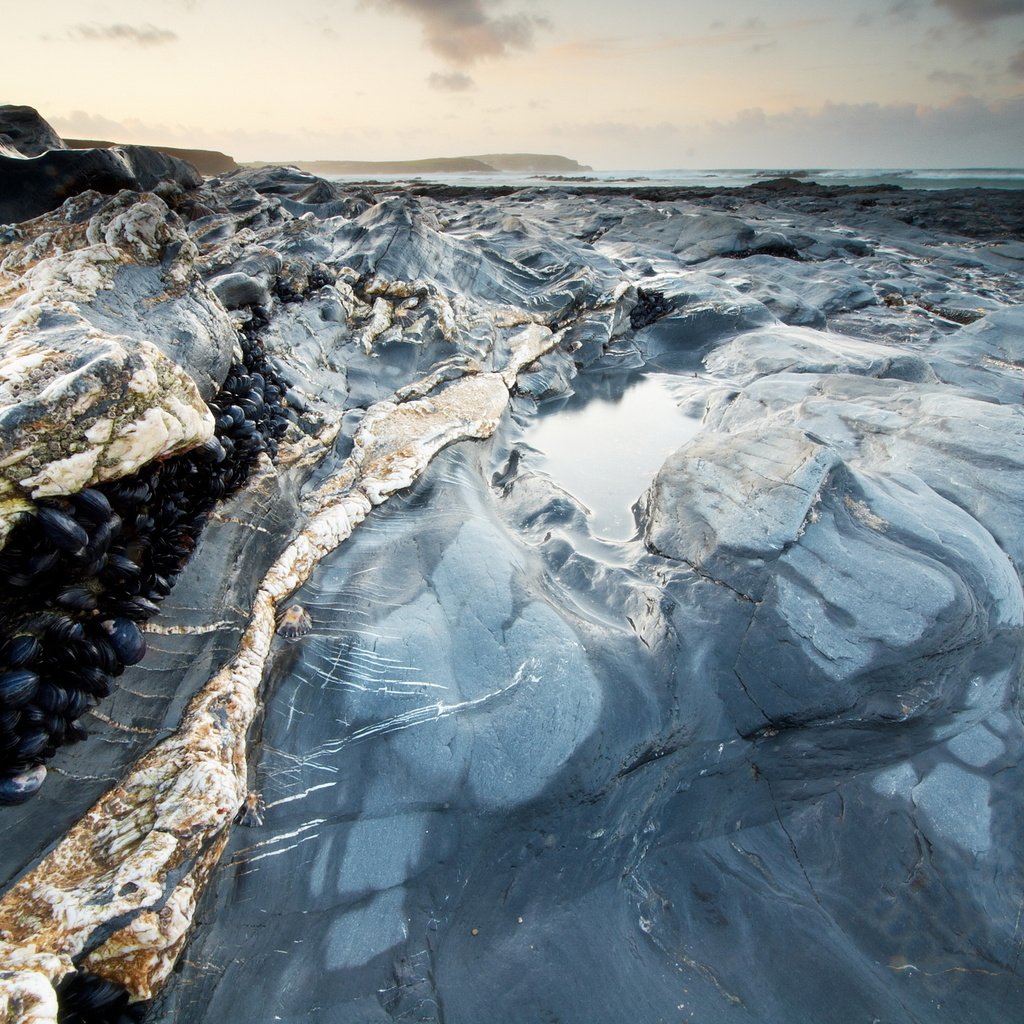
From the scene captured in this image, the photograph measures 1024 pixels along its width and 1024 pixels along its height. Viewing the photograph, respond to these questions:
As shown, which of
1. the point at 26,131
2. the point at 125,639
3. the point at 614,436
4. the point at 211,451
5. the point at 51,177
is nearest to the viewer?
the point at 125,639

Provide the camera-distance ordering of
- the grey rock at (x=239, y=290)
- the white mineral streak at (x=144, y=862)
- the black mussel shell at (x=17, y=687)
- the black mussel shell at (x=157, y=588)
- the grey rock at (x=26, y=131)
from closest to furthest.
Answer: the white mineral streak at (x=144, y=862) → the black mussel shell at (x=17, y=687) → the black mussel shell at (x=157, y=588) → the grey rock at (x=239, y=290) → the grey rock at (x=26, y=131)

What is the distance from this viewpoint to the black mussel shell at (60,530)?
2.28 meters

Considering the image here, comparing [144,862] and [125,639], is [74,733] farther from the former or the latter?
[144,862]

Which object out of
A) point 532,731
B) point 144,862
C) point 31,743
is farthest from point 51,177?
point 532,731

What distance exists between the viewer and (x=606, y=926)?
2.30 metres

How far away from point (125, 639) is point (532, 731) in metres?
1.96

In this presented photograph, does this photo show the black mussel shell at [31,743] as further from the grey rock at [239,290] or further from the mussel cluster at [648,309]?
the mussel cluster at [648,309]

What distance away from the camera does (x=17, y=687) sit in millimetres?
2123

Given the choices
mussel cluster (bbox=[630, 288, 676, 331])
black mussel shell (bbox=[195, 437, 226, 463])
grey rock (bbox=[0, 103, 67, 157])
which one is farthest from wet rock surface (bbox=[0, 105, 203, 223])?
mussel cluster (bbox=[630, 288, 676, 331])

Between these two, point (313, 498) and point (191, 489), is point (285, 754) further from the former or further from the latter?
point (313, 498)

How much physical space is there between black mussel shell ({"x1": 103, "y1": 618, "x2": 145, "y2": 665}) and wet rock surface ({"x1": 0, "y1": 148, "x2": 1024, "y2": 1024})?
0.16m

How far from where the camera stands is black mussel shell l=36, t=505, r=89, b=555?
228cm

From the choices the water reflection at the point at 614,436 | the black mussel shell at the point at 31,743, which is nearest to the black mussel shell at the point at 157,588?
the black mussel shell at the point at 31,743

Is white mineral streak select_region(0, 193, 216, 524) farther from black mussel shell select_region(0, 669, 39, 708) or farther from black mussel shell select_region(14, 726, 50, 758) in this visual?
black mussel shell select_region(14, 726, 50, 758)
